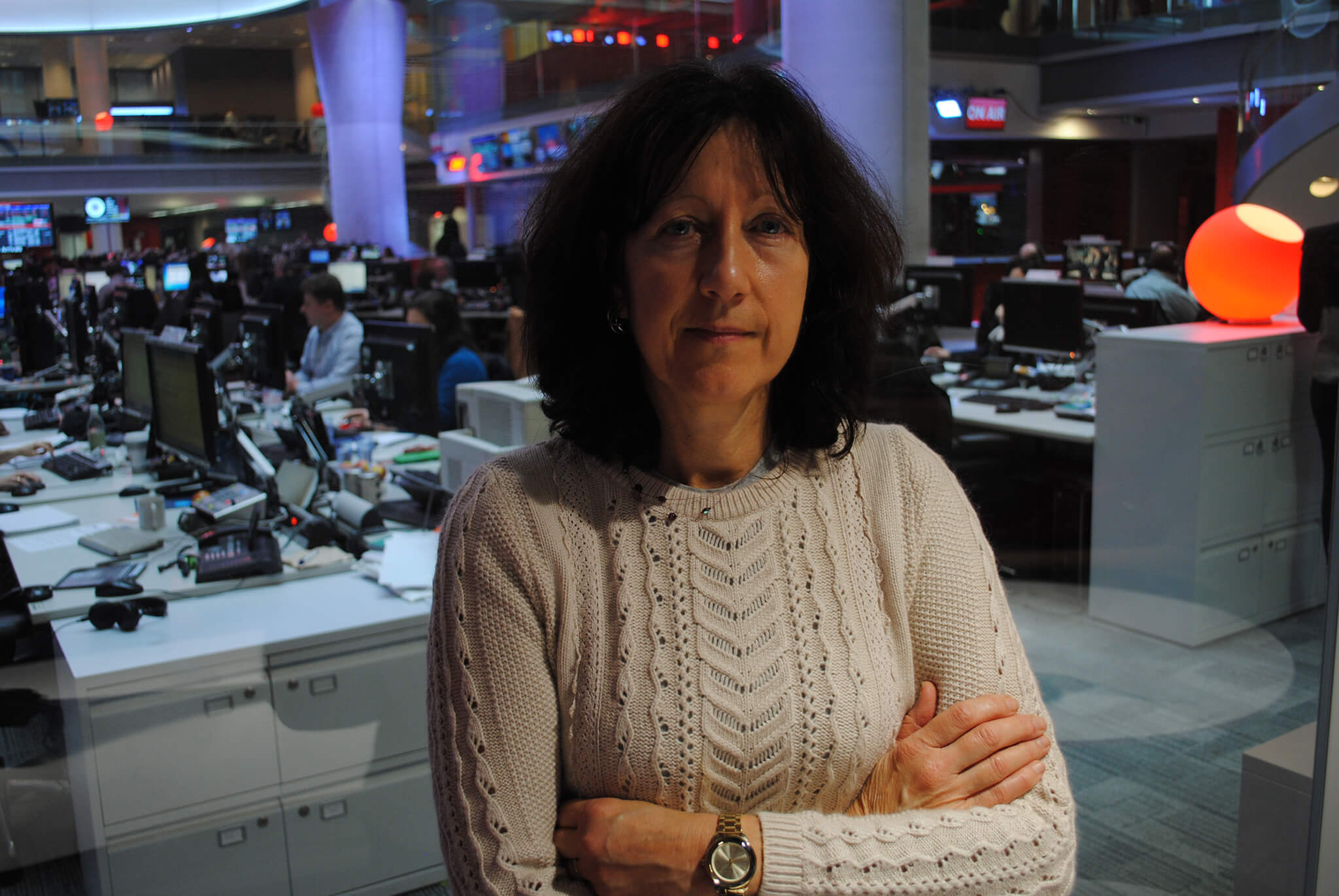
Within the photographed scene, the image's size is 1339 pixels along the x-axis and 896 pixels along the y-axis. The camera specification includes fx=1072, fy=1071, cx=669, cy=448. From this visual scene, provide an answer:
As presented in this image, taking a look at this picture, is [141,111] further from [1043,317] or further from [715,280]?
[1043,317]

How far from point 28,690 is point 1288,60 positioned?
11.6 ft

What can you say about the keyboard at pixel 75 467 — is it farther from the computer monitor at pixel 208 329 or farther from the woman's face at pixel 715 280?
the woman's face at pixel 715 280

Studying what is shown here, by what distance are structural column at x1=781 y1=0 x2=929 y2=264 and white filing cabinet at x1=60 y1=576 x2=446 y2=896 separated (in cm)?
294

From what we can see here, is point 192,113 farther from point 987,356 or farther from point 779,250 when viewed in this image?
point 987,356

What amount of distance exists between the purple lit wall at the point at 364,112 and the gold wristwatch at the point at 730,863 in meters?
6.90

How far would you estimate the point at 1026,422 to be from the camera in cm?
470

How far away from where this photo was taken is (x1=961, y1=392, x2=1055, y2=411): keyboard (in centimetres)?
501

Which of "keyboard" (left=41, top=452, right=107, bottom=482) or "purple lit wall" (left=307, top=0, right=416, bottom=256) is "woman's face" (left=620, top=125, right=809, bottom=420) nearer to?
"keyboard" (left=41, top=452, right=107, bottom=482)

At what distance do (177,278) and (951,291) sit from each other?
22.6ft

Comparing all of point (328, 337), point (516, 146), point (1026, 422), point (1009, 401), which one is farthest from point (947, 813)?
point (516, 146)

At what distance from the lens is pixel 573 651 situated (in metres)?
1.05

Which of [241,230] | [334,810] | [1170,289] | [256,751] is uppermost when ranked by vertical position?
[241,230]

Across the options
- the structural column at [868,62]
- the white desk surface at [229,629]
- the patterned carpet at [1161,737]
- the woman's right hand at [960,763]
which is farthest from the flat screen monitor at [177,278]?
the woman's right hand at [960,763]

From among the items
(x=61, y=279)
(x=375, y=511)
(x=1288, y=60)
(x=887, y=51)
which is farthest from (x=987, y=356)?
(x=61, y=279)
